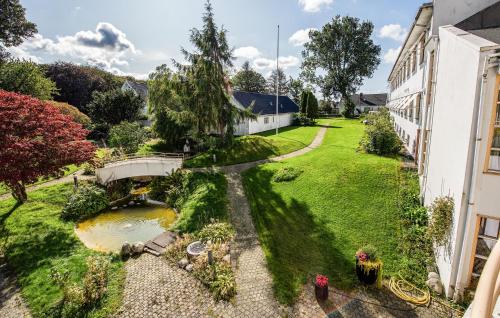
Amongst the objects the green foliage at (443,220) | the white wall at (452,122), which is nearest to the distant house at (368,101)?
the white wall at (452,122)

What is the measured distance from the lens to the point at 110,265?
40.5 feet

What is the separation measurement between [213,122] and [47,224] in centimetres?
1483

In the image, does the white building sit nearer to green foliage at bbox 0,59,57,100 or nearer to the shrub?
the shrub

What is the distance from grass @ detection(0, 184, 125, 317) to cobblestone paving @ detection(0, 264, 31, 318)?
21cm

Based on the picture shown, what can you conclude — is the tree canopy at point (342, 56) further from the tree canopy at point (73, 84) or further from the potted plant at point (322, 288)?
the potted plant at point (322, 288)

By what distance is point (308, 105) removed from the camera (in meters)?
47.3

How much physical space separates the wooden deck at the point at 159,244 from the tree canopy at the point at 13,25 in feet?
126

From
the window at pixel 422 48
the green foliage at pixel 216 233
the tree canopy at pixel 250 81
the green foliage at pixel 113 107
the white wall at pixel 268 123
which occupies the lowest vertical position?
the green foliage at pixel 216 233

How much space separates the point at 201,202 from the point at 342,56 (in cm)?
5348

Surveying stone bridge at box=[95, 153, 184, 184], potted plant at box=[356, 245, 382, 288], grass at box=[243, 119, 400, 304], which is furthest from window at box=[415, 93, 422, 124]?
stone bridge at box=[95, 153, 184, 184]

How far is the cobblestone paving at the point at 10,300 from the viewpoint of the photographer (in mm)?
10109

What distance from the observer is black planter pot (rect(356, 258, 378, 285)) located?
962cm

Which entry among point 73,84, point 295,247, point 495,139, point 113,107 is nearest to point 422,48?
point 495,139

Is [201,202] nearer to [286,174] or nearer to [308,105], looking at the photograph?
[286,174]
